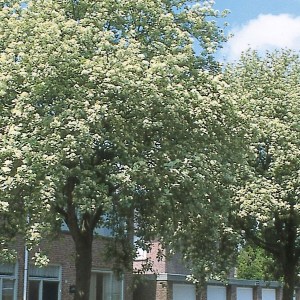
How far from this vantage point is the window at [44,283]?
2862 cm

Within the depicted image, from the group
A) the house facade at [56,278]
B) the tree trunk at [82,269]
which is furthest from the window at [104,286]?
the tree trunk at [82,269]

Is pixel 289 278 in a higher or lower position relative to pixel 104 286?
higher

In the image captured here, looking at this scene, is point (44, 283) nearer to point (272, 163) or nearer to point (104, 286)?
point (104, 286)

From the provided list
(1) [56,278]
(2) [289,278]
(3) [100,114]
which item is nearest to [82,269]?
(3) [100,114]

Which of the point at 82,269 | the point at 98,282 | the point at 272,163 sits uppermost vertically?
the point at 272,163

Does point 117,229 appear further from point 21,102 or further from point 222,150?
point 21,102

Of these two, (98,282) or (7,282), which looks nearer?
(7,282)

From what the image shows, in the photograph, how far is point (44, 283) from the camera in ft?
96.0

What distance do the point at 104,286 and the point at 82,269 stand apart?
1314 cm

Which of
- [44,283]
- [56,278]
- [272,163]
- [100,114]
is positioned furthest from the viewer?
[56,278]

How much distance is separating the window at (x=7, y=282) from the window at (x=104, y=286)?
5.34 m

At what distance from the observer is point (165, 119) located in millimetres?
17828

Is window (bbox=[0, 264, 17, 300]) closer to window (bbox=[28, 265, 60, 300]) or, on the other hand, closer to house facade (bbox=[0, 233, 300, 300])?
house facade (bbox=[0, 233, 300, 300])

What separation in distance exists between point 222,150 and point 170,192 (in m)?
1.84
